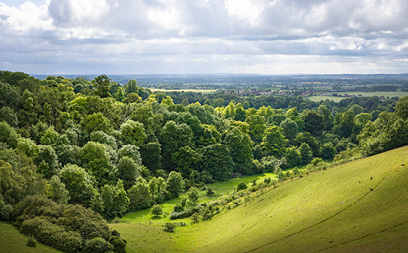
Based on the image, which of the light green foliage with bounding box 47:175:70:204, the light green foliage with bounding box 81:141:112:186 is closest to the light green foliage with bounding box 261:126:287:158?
the light green foliage with bounding box 81:141:112:186

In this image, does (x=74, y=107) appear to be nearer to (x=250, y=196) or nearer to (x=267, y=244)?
(x=250, y=196)

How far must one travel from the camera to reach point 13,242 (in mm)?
31672

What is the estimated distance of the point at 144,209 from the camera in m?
65.0

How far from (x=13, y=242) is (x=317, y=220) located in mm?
33113

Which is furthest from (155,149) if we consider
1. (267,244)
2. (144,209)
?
(267,244)

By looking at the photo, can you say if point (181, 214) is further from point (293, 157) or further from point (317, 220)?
point (293, 157)

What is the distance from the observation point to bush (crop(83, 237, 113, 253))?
35.5 meters

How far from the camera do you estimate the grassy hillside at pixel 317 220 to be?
31844 millimetres

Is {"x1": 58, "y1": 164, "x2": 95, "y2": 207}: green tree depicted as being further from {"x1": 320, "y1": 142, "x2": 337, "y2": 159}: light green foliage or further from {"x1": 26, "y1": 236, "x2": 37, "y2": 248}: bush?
{"x1": 320, "y1": 142, "x2": 337, "y2": 159}: light green foliage

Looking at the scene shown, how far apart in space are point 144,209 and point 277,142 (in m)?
59.6

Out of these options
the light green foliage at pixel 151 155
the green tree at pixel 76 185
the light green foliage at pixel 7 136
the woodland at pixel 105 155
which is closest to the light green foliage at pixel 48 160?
the woodland at pixel 105 155

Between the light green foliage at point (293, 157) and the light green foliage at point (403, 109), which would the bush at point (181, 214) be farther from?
the light green foliage at point (293, 157)

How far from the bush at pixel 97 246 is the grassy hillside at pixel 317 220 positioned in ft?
13.7

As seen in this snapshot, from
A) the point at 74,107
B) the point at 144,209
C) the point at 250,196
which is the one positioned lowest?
the point at 144,209
